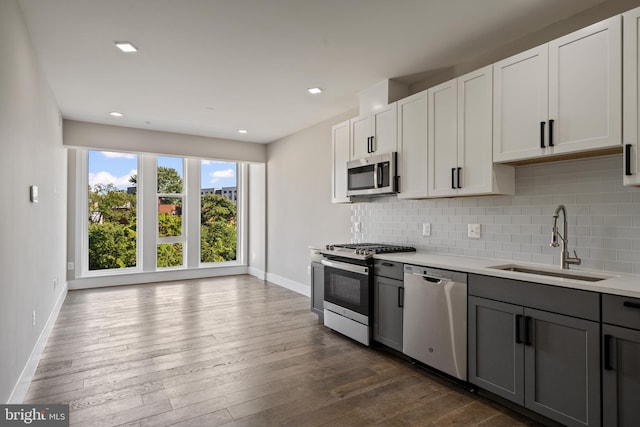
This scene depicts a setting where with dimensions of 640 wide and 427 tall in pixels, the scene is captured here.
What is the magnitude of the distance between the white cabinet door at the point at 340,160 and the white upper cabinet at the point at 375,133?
0.12 meters

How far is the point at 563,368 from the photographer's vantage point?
203cm

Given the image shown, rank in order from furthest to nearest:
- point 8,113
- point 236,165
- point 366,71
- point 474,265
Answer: point 236,165 < point 366,71 < point 474,265 < point 8,113

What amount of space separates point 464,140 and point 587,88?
89cm

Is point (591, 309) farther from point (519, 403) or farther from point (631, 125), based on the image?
point (631, 125)

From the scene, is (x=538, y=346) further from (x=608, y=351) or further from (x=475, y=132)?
(x=475, y=132)

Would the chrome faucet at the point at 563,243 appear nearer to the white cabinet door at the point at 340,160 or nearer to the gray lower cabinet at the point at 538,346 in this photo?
the gray lower cabinet at the point at 538,346

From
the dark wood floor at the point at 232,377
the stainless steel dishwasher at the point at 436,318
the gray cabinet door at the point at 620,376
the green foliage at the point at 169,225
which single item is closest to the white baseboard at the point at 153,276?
the green foliage at the point at 169,225

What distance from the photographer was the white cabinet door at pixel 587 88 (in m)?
2.02

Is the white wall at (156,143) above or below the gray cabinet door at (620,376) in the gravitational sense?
above

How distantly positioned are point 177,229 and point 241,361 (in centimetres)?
460

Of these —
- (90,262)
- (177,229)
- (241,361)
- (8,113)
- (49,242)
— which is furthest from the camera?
(177,229)

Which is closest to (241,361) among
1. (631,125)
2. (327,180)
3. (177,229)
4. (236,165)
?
(327,180)

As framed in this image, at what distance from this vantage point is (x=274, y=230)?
22.1 ft

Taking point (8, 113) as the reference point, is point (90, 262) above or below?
below
